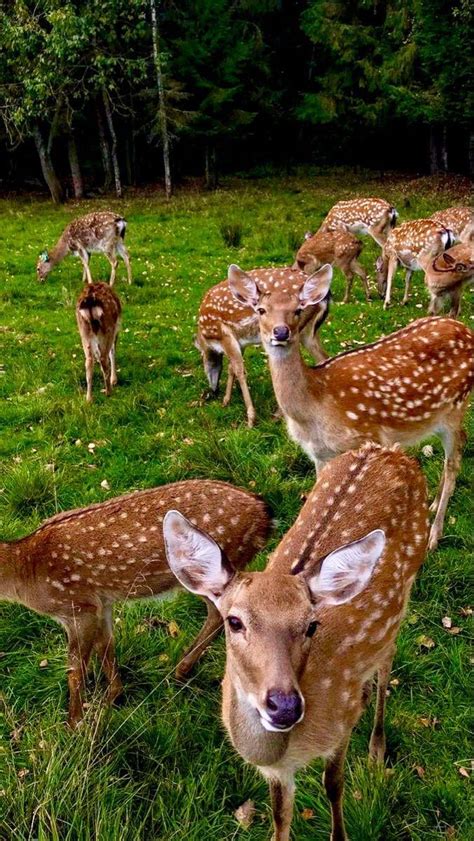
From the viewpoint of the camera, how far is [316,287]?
16.2 ft

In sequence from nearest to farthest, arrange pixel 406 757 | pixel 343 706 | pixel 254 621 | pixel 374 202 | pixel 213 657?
1. pixel 254 621
2. pixel 343 706
3. pixel 406 757
4. pixel 213 657
5. pixel 374 202

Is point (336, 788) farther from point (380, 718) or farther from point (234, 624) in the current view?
point (234, 624)

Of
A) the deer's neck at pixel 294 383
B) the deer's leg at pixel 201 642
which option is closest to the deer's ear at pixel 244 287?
the deer's neck at pixel 294 383

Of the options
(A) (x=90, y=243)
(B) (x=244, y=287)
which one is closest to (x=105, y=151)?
(A) (x=90, y=243)

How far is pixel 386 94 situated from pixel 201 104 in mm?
6284

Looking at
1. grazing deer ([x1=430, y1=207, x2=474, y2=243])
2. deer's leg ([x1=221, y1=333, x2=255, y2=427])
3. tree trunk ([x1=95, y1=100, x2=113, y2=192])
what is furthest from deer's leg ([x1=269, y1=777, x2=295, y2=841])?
tree trunk ([x1=95, y1=100, x2=113, y2=192])

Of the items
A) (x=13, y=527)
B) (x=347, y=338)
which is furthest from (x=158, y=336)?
(x=13, y=527)

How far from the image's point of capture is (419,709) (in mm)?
3488

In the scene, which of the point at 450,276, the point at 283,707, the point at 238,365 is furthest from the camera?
the point at 450,276

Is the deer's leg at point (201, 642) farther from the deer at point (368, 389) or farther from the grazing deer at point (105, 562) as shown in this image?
the deer at point (368, 389)

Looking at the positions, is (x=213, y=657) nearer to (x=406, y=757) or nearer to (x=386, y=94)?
(x=406, y=757)

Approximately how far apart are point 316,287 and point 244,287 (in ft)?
1.81

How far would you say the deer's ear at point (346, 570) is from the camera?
84.0 inches

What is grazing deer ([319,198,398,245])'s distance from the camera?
497 inches
